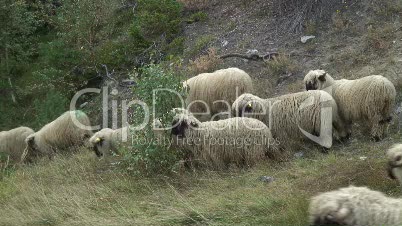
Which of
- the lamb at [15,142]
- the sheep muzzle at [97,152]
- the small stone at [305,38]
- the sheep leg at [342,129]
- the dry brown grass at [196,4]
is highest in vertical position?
the dry brown grass at [196,4]

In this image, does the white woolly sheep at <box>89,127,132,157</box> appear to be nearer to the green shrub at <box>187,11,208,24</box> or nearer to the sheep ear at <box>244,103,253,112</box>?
the sheep ear at <box>244,103,253,112</box>

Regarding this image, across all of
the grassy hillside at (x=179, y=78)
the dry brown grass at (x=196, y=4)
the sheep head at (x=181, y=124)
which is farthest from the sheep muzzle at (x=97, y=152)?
the dry brown grass at (x=196, y=4)

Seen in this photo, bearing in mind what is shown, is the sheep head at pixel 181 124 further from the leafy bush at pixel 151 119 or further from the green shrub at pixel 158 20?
the green shrub at pixel 158 20

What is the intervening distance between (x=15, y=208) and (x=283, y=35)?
951 cm

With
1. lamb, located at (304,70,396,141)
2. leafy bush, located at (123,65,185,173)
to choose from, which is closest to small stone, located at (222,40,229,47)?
leafy bush, located at (123,65,185,173)

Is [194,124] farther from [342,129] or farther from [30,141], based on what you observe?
[30,141]

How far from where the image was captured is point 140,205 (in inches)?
294

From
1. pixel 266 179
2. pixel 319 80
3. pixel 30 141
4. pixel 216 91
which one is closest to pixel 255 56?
pixel 216 91

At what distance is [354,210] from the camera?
4895mm

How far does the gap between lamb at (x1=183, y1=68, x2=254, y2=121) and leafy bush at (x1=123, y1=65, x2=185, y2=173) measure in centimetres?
201

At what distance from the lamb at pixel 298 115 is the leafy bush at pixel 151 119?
61.1 inches

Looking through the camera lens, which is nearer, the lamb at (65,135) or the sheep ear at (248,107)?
the sheep ear at (248,107)

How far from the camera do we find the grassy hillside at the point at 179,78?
272 inches

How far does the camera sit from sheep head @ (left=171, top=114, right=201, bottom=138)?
373 inches
